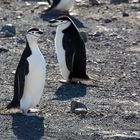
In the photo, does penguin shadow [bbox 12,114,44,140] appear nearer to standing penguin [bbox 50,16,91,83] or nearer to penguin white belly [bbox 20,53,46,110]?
penguin white belly [bbox 20,53,46,110]

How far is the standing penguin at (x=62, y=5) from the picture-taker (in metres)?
16.4

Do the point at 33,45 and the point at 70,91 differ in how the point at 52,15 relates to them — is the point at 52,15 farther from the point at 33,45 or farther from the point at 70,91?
the point at 33,45

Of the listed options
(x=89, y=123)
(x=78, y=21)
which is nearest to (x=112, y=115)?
(x=89, y=123)

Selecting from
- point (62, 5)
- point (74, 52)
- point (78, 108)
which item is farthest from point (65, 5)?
point (78, 108)

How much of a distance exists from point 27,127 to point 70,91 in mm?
1953

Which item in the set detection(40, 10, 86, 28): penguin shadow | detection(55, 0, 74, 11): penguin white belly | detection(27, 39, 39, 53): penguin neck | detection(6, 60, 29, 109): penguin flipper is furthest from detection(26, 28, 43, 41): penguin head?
detection(55, 0, 74, 11): penguin white belly

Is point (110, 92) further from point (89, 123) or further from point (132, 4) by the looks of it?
point (132, 4)

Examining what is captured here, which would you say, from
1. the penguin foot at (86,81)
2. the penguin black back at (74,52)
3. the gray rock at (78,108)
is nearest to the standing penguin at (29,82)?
the gray rock at (78,108)

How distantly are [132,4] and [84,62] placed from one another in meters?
6.26

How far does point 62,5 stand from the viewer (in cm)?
1650

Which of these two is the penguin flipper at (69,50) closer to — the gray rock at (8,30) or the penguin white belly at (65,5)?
the gray rock at (8,30)

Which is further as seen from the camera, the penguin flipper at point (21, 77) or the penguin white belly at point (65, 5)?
the penguin white belly at point (65, 5)

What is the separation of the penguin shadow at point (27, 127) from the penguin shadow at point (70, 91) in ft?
3.15

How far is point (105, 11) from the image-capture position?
650 inches
